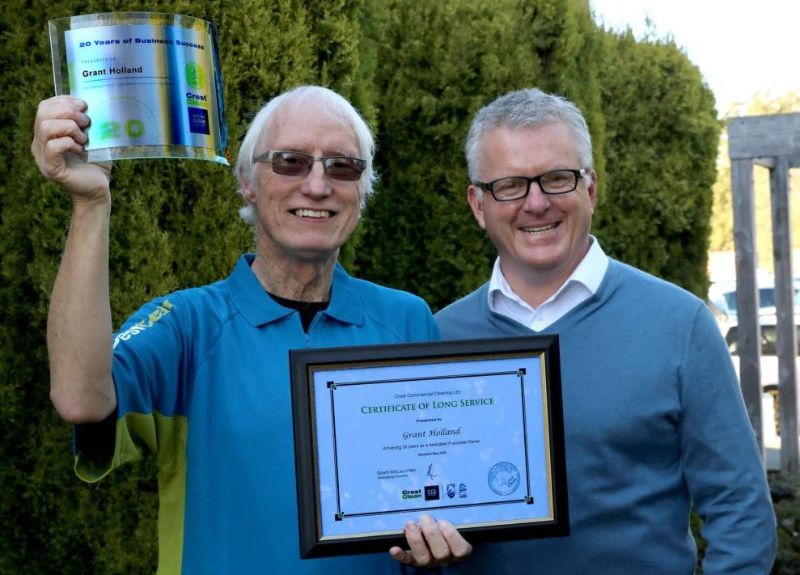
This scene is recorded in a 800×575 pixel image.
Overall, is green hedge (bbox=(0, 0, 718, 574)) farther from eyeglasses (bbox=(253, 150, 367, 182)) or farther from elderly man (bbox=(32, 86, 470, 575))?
eyeglasses (bbox=(253, 150, 367, 182))

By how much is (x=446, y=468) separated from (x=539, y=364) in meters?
0.33

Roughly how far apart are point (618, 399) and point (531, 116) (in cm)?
80

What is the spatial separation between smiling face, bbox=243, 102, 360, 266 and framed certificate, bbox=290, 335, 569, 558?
37cm

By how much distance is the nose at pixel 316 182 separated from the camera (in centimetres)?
273

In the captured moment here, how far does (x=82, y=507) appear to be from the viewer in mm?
4195

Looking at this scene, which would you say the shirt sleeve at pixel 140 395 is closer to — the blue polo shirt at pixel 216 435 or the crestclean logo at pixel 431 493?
the blue polo shirt at pixel 216 435

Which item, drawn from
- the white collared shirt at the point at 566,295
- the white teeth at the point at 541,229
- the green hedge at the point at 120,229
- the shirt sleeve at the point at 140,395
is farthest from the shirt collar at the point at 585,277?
A: the green hedge at the point at 120,229

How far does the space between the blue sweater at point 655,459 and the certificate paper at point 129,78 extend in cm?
125

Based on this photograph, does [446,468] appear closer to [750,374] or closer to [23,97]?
[23,97]

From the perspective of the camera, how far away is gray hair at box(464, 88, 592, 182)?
10.0ft

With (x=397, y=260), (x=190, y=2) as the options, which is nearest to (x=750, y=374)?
(x=397, y=260)

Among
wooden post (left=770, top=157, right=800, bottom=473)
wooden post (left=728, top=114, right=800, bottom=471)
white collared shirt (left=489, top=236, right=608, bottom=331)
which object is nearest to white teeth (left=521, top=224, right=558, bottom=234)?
white collared shirt (left=489, top=236, right=608, bottom=331)

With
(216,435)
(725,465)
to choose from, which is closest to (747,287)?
(725,465)

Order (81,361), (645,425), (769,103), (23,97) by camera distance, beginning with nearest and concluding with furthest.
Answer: (81,361), (645,425), (23,97), (769,103)
